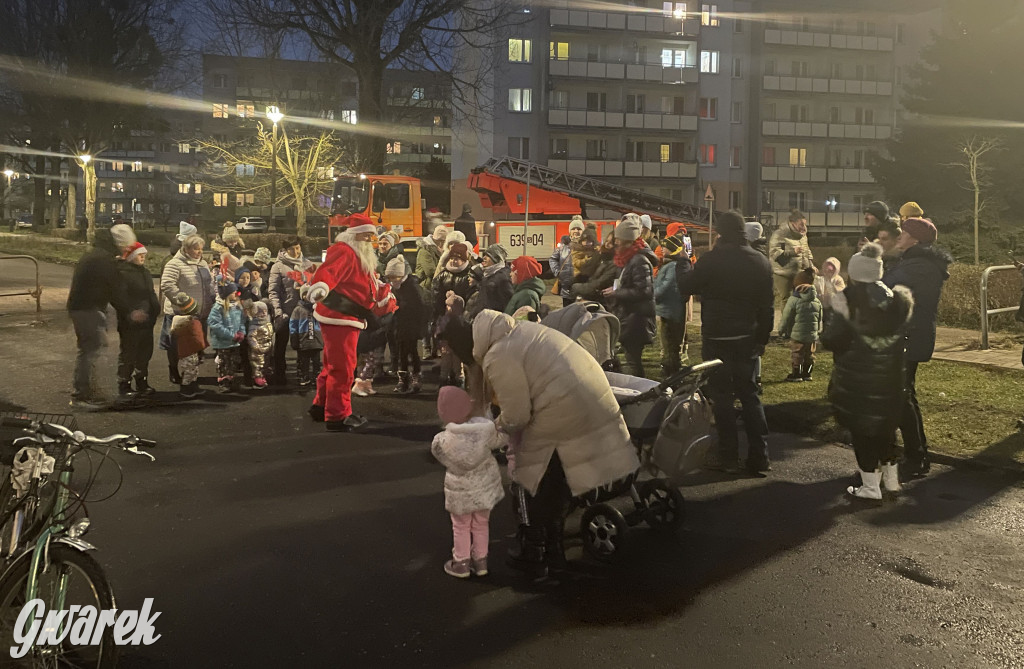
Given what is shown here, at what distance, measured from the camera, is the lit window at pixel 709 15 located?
52938 millimetres

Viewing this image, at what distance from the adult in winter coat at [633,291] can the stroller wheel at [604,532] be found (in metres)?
3.54

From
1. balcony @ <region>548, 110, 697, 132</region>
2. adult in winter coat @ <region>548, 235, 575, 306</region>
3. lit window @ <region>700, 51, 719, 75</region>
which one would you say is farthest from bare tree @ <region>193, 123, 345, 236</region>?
adult in winter coat @ <region>548, 235, 575, 306</region>

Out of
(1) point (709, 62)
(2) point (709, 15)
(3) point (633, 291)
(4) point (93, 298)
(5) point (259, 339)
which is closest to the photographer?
(3) point (633, 291)

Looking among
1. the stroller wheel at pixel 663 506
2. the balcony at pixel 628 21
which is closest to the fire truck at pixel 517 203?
the stroller wheel at pixel 663 506

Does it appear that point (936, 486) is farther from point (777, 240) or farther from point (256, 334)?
point (256, 334)

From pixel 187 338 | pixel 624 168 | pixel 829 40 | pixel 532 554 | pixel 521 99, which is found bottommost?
pixel 532 554

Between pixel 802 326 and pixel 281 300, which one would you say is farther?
pixel 281 300

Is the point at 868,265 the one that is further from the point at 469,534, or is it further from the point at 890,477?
the point at 469,534

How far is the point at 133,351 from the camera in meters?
10.2

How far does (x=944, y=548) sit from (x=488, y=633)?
10.3ft

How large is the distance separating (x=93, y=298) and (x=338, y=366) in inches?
117

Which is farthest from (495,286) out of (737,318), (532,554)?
(532,554)

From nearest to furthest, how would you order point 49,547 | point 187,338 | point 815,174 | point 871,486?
point 49,547
point 871,486
point 187,338
point 815,174

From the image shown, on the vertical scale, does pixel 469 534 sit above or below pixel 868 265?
below
